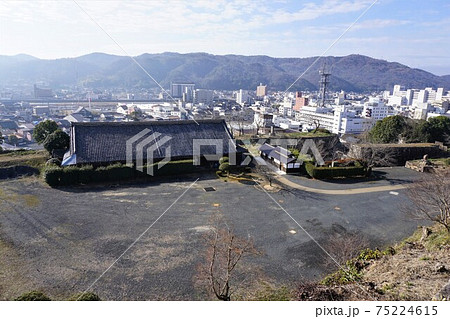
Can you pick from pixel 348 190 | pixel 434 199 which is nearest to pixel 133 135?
pixel 348 190

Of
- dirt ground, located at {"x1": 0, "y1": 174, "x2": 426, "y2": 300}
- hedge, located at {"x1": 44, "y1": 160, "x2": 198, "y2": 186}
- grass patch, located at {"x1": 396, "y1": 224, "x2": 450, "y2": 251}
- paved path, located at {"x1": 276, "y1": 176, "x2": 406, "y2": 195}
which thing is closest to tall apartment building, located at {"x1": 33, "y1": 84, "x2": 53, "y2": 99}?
dirt ground, located at {"x1": 0, "y1": 174, "x2": 426, "y2": 300}

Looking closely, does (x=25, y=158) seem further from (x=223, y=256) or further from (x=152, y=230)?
(x=223, y=256)

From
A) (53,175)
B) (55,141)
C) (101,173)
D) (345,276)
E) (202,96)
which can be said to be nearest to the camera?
(345,276)

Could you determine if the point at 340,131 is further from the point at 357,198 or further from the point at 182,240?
the point at 182,240

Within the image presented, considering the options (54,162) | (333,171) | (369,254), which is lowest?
(369,254)

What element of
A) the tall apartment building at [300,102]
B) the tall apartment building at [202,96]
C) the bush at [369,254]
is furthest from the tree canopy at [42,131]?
the tall apartment building at [202,96]

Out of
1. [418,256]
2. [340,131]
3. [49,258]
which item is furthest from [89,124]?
[340,131]

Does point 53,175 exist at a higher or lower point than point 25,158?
lower

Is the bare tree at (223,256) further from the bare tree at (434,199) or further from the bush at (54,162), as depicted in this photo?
the bush at (54,162)
